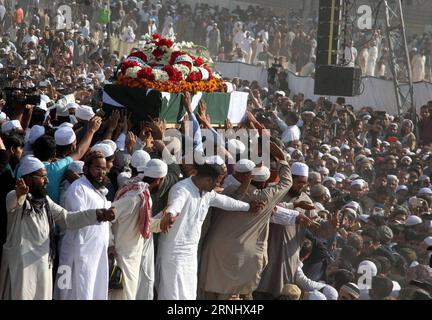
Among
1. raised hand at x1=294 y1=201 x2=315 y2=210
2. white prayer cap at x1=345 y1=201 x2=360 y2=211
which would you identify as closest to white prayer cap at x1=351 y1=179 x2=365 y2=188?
white prayer cap at x1=345 y1=201 x2=360 y2=211

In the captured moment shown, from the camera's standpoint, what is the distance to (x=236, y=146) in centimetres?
1062

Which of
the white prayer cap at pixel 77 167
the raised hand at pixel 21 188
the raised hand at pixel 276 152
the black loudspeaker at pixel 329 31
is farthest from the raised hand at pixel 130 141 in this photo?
the black loudspeaker at pixel 329 31

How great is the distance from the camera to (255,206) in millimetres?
9109

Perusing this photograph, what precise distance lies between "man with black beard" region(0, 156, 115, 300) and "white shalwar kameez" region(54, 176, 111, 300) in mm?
339

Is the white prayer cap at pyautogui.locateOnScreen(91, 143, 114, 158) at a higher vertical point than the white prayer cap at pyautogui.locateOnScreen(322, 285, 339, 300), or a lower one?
higher

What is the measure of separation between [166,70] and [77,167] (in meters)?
3.54

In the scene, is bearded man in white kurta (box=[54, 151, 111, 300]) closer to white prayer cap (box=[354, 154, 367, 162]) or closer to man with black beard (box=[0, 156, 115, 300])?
man with black beard (box=[0, 156, 115, 300])

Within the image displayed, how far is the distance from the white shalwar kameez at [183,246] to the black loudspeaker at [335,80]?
35.3 ft

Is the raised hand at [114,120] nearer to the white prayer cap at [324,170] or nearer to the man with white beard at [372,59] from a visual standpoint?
the white prayer cap at [324,170]

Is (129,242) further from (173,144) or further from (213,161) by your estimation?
(173,144)

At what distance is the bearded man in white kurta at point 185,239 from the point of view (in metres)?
8.75

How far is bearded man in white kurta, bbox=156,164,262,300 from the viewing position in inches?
344

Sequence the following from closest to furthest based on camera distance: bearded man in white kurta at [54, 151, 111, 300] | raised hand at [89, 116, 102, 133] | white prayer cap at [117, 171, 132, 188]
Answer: bearded man in white kurta at [54, 151, 111, 300] < white prayer cap at [117, 171, 132, 188] < raised hand at [89, 116, 102, 133]
